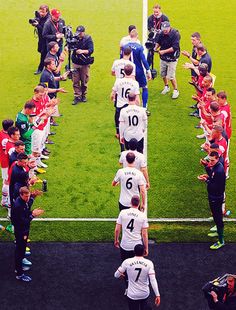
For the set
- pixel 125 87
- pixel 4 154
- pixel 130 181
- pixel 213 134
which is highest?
pixel 125 87

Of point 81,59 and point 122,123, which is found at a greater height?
point 81,59

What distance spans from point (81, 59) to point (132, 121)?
488cm

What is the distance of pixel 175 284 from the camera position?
12047 mm

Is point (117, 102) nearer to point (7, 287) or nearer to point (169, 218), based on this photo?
point (169, 218)

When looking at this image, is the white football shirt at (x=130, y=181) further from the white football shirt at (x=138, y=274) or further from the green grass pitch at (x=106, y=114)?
the white football shirt at (x=138, y=274)

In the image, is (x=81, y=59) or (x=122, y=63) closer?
(x=122, y=63)

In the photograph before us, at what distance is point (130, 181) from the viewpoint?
12.2 meters

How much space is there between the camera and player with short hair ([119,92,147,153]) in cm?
1449

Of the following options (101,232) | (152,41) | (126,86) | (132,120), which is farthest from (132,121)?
(152,41)

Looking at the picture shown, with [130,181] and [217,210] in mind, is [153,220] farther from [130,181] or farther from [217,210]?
[130,181]

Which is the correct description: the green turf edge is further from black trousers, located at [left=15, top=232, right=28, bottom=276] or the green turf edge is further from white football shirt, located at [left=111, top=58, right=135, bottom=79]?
white football shirt, located at [left=111, top=58, right=135, bottom=79]

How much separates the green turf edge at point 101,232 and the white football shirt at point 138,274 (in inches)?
116

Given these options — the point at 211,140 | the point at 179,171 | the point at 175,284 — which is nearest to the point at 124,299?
the point at 175,284

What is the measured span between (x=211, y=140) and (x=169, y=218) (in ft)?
6.13
